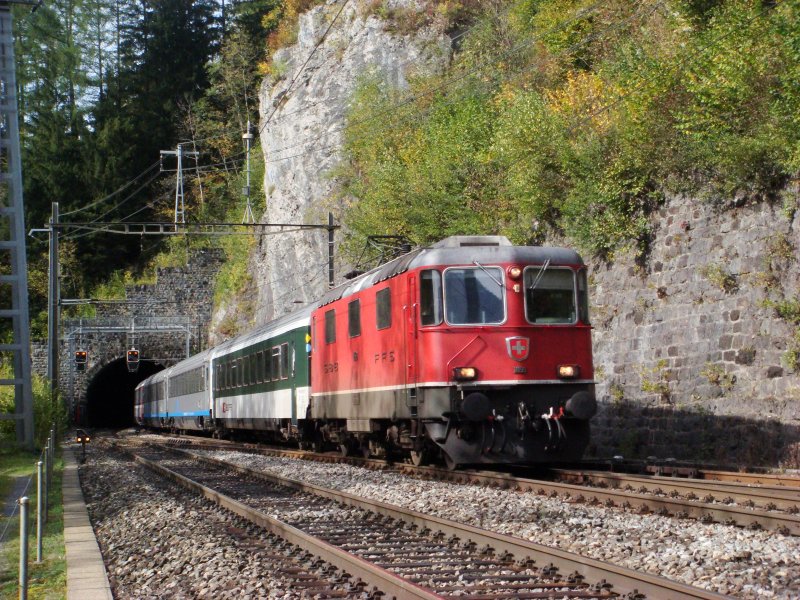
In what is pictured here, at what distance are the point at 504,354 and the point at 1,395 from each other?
828 inches

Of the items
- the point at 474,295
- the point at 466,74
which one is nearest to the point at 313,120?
the point at 466,74

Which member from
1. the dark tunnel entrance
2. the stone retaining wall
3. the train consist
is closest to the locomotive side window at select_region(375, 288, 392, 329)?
the train consist

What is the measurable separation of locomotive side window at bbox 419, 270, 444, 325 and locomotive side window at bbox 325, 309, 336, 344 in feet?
16.4

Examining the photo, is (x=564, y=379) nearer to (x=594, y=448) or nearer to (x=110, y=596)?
(x=594, y=448)

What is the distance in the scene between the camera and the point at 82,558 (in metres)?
9.34

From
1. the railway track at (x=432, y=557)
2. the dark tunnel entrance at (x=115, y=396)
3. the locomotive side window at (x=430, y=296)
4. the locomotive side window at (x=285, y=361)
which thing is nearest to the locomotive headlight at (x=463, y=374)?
the locomotive side window at (x=430, y=296)

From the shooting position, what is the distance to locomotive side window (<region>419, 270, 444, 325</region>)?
1461 cm

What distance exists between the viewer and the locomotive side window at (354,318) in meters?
17.8

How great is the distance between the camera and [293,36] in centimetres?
5294

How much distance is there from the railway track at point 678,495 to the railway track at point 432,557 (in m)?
2.22

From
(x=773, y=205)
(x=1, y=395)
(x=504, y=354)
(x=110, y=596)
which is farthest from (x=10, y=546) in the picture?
(x=1, y=395)

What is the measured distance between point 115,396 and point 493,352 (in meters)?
67.9

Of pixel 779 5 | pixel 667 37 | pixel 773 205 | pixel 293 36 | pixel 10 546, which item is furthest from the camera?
pixel 293 36

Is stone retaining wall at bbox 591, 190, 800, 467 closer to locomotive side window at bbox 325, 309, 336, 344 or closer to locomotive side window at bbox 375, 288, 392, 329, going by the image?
locomotive side window at bbox 325, 309, 336, 344
